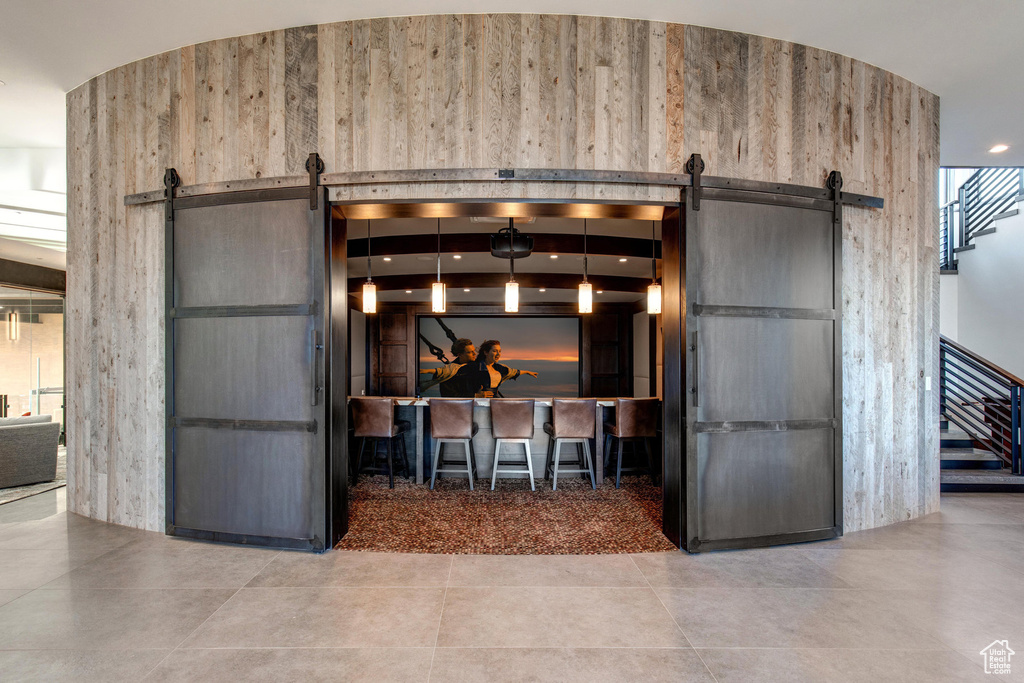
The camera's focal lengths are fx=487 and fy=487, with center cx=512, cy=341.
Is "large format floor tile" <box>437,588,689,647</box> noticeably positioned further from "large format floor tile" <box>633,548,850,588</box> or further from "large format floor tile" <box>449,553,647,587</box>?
"large format floor tile" <box>633,548,850,588</box>

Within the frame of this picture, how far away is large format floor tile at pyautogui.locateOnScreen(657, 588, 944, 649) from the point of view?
6.81 feet

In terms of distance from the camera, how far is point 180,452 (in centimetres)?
327

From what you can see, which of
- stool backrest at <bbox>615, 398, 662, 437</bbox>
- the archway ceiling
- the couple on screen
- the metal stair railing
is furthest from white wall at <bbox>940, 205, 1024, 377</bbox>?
the couple on screen

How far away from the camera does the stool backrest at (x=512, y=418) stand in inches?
174

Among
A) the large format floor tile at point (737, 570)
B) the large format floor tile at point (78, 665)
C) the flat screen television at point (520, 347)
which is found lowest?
the large format floor tile at point (737, 570)

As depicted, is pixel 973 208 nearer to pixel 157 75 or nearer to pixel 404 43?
pixel 404 43

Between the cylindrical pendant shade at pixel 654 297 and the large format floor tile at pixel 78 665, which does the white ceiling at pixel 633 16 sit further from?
the large format floor tile at pixel 78 665

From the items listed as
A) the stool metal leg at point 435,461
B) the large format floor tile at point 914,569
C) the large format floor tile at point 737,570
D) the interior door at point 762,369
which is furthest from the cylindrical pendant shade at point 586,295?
the large format floor tile at point 914,569

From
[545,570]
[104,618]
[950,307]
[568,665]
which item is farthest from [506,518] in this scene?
[950,307]

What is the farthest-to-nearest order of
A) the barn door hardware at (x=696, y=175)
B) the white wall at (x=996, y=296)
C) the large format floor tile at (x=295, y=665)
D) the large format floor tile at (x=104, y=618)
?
the white wall at (x=996, y=296), the barn door hardware at (x=696, y=175), the large format floor tile at (x=104, y=618), the large format floor tile at (x=295, y=665)

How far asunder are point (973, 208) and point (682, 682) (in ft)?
29.5

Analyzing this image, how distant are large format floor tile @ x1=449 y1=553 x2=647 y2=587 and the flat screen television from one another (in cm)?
648

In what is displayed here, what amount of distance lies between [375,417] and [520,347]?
5125 mm

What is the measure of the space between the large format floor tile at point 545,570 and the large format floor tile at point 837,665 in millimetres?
709
